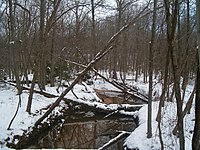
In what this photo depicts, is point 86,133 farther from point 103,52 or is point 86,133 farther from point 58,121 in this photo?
point 103,52

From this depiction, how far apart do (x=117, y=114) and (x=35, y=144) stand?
17.5ft

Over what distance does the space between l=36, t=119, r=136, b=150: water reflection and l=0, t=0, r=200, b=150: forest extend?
1.00 meters

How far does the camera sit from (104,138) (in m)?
11.2

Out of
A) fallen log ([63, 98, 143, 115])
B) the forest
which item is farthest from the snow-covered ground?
fallen log ([63, 98, 143, 115])

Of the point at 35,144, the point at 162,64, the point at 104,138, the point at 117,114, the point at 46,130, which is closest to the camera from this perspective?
the point at 162,64

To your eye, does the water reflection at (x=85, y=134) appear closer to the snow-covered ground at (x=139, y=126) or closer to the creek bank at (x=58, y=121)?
the creek bank at (x=58, y=121)

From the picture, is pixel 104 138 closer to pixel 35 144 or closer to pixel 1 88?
pixel 35 144

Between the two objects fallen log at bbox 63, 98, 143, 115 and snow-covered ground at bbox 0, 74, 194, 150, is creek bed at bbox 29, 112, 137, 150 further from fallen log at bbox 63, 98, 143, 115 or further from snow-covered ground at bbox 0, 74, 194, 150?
snow-covered ground at bbox 0, 74, 194, 150

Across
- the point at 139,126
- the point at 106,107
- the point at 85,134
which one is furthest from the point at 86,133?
the point at 139,126

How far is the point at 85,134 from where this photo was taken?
1193cm

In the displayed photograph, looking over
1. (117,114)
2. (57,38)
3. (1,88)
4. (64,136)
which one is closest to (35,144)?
(64,136)

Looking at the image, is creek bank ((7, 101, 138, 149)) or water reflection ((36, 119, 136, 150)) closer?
creek bank ((7, 101, 138, 149))

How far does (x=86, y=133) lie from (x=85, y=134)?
15cm

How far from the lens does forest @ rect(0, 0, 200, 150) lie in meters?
4.91
